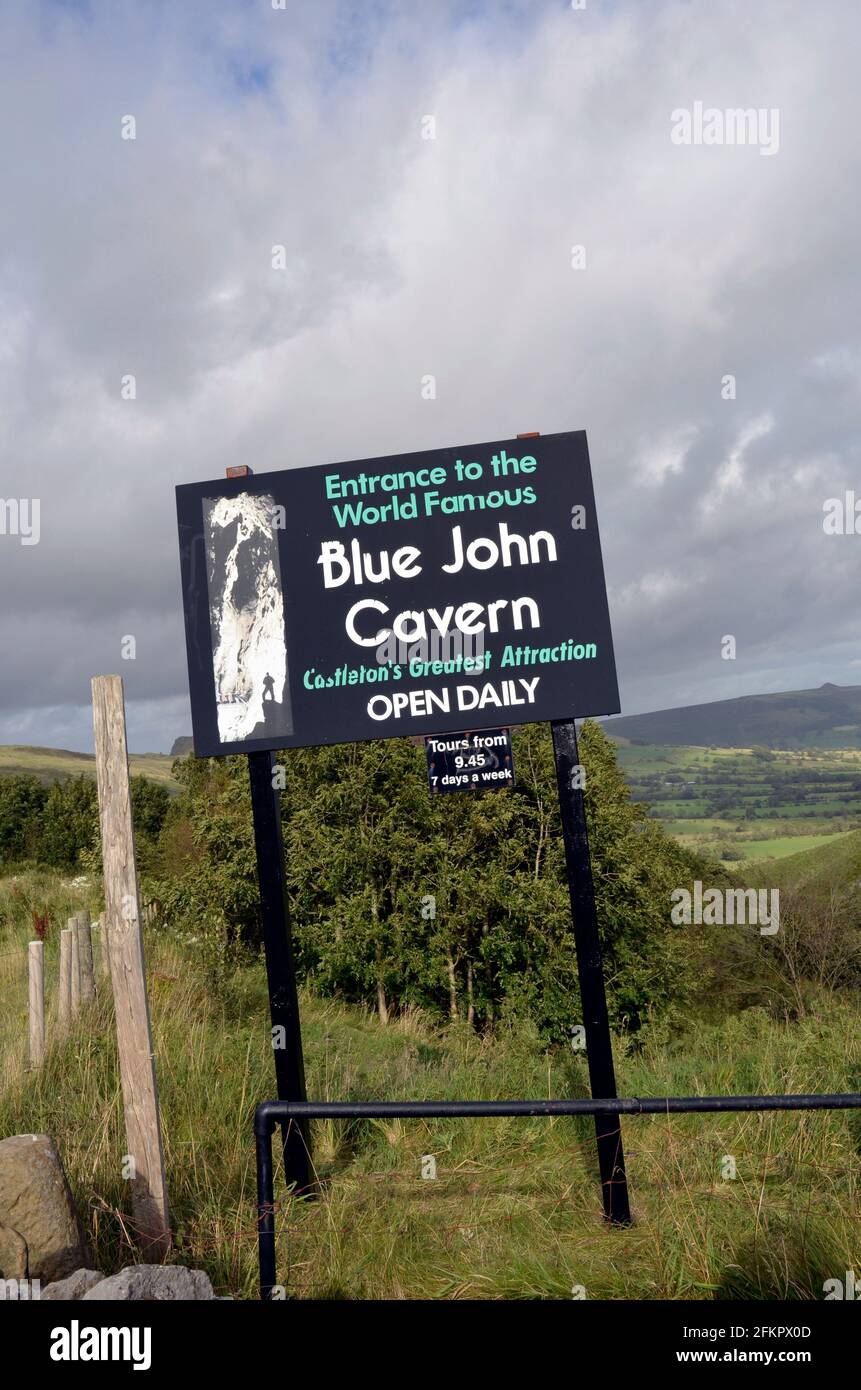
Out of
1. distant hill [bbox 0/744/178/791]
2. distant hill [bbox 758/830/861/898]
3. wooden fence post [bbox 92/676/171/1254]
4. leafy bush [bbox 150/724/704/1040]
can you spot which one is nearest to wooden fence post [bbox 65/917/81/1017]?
wooden fence post [bbox 92/676/171/1254]

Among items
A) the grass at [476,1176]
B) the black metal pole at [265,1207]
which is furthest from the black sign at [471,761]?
the black metal pole at [265,1207]

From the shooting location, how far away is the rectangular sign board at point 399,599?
15.6ft

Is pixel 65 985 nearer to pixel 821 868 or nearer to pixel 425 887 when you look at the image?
pixel 425 887

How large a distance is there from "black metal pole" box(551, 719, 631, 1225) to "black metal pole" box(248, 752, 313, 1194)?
5.07 ft

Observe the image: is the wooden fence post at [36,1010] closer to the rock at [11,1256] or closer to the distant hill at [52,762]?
the rock at [11,1256]

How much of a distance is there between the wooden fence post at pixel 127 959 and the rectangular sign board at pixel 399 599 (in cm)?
58

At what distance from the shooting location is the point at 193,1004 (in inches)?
288

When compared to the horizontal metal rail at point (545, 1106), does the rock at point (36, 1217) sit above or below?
below

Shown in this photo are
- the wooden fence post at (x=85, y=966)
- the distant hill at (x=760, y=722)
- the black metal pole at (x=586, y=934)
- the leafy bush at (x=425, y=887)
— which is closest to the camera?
the black metal pole at (x=586, y=934)

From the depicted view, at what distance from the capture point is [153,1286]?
2969 mm
